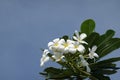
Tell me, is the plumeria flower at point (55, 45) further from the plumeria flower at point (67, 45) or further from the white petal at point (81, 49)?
the white petal at point (81, 49)

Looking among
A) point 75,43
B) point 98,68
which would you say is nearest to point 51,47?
point 75,43

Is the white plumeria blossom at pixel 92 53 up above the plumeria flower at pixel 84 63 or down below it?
A: above

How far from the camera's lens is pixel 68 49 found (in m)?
4.97

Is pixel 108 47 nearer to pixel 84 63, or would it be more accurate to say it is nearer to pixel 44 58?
pixel 84 63

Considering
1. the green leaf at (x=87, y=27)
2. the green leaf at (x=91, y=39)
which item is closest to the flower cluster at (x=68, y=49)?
the green leaf at (x=91, y=39)

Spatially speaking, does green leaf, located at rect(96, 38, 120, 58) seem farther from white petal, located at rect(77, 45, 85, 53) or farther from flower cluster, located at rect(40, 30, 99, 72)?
white petal, located at rect(77, 45, 85, 53)

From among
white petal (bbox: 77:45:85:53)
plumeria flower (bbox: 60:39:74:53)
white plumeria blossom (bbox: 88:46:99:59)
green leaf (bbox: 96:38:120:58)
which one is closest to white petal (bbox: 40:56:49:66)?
plumeria flower (bbox: 60:39:74:53)

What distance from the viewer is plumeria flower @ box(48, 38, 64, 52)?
4.98 meters

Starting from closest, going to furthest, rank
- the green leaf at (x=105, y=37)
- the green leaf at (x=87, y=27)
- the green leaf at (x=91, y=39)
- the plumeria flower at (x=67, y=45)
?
the plumeria flower at (x=67, y=45), the green leaf at (x=91, y=39), the green leaf at (x=105, y=37), the green leaf at (x=87, y=27)

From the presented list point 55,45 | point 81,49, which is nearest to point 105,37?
point 81,49

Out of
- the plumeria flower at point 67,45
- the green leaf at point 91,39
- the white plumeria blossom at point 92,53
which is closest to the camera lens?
the plumeria flower at point 67,45

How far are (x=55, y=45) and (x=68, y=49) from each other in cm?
16

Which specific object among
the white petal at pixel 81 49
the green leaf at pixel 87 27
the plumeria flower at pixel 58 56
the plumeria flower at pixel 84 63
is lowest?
the plumeria flower at pixel 84 63

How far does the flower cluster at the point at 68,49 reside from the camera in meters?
Answer: 4.98
